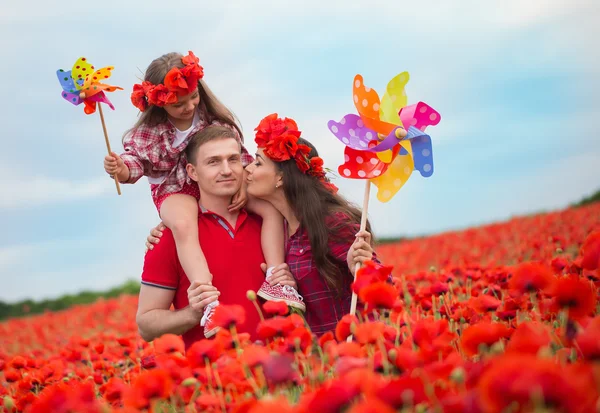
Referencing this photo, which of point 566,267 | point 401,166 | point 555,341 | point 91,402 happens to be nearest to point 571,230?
point 566,267

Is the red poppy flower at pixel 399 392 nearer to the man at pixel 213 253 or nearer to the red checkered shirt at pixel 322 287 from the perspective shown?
the red checkered shirt at pixel 322 287

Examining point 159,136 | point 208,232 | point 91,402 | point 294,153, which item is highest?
point 159,136

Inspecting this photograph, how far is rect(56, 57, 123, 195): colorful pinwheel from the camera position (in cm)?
420

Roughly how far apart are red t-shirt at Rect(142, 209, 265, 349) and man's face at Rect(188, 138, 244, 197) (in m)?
0.24

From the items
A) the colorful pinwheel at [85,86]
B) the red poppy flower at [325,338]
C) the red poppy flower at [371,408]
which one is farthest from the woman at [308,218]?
the red poppy flower at [371,408]

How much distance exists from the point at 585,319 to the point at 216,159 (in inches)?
98.4

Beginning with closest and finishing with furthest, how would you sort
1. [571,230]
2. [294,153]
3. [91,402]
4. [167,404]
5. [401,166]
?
[91,402] < [167,404] < [401,166] < [294,153] < [571,230]

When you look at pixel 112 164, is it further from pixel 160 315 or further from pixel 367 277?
pixel 367 277

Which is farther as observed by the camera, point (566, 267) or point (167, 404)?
point (566, 267)

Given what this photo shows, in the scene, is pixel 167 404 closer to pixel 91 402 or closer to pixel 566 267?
pixel 91 402

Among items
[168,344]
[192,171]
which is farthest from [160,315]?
[168,344]

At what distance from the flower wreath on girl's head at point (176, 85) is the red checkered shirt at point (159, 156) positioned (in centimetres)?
21

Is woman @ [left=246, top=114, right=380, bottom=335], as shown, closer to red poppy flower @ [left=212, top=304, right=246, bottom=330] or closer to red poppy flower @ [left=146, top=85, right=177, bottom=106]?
red poppy flower @ [left=146, top=85, right=177, bottom=106]

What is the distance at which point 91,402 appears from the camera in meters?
1.95
